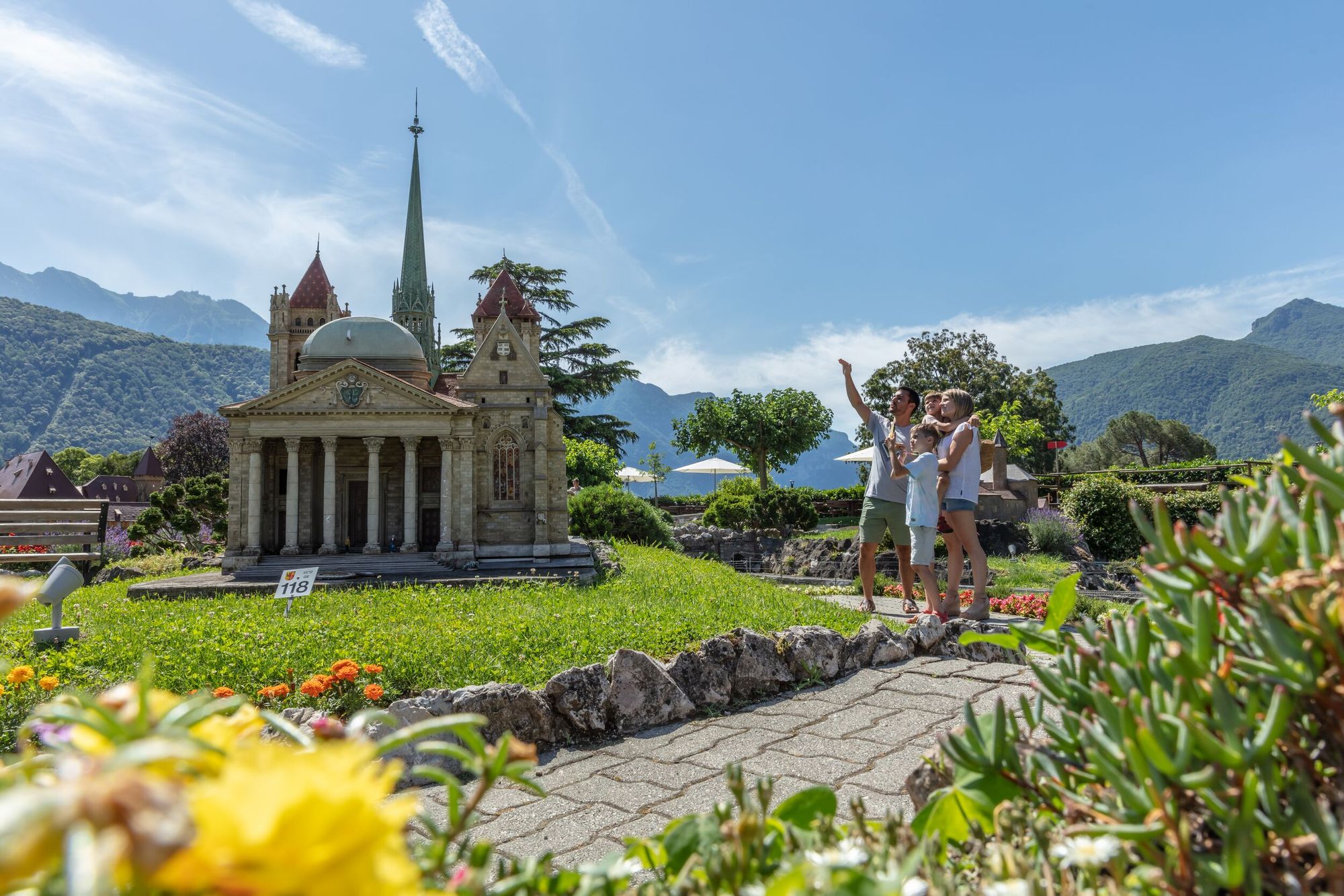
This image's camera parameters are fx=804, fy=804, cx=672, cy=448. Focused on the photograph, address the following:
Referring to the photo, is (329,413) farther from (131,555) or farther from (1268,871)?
(1268,871)

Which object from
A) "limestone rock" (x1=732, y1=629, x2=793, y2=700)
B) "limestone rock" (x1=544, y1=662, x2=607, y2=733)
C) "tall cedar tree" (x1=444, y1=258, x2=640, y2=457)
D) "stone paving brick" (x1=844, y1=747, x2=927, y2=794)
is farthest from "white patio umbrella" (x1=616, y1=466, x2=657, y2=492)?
"stone paving brick" (x1=844, y1=747, x2=927, y2=794)

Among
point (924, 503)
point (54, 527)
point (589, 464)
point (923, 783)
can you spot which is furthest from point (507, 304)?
point (923, 783)

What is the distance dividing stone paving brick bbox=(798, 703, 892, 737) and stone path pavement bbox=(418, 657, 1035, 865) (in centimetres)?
1

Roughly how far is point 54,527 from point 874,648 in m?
19.2

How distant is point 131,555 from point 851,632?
28153mm

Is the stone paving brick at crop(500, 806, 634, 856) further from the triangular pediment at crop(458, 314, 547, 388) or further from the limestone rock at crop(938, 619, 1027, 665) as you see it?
the triangular pediment at crop(458, 314, 547, 388)

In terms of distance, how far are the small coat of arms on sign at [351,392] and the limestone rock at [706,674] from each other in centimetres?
1796

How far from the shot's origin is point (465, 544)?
825 inches

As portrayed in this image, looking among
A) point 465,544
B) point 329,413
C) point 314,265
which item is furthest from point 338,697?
point 314,265

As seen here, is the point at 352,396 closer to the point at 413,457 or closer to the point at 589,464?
the point at 413,457

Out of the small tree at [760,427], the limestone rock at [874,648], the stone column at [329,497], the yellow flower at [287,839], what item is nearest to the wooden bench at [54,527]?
the stone column at [329,497]

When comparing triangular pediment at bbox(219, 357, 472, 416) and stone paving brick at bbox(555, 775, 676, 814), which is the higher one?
triangular pediment at bbox(219, 357, 472, 416)

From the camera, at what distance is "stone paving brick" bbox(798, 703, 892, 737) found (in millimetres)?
4602

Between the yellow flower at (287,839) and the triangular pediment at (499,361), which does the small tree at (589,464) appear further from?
the yellow flower at (287,839)
